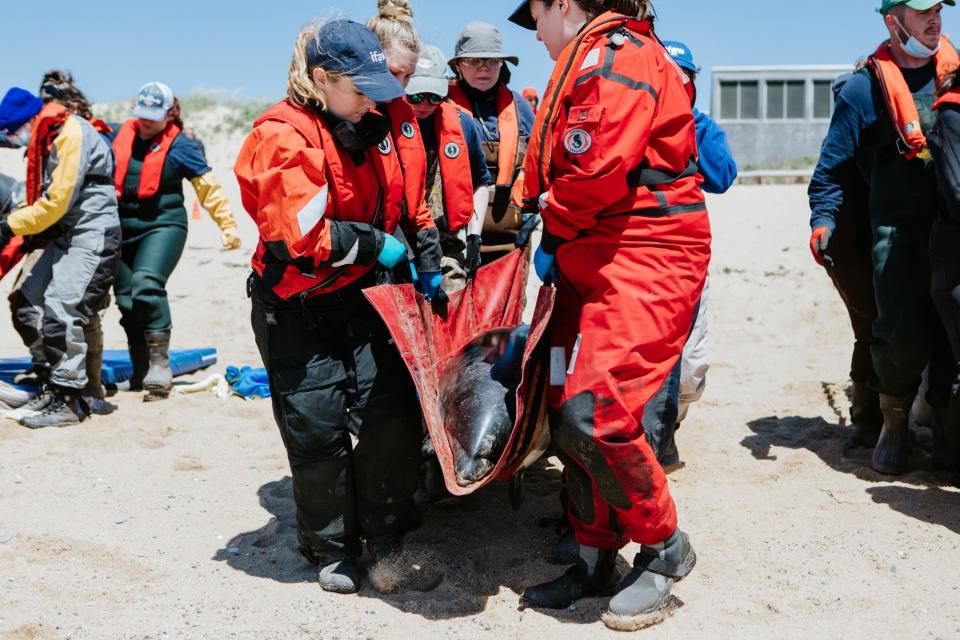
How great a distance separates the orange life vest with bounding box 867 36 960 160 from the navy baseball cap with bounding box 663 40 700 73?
970mm

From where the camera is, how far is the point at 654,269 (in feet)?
9.57

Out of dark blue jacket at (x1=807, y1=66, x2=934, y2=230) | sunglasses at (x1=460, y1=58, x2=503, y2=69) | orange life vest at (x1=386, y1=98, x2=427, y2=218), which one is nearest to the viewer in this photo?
orange life vest at (x1=386, y1=98, x2=427, y2=218)

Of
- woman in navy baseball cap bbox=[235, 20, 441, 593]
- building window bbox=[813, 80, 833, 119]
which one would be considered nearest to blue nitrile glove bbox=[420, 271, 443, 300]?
woman in navy baseball cap bbox=[235, 20, 441, 593]

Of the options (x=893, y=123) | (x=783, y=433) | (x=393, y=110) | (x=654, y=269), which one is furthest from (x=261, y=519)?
(x=893, y=123)

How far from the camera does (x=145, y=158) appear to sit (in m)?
6.36

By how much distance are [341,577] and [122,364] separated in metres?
4.18

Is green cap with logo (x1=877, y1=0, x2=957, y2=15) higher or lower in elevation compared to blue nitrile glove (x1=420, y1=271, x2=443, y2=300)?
higher

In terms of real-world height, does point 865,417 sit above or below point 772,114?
below

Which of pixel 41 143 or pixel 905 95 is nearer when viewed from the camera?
pixel 905 95

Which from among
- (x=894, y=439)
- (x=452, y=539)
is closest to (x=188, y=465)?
(x=452, y=539)

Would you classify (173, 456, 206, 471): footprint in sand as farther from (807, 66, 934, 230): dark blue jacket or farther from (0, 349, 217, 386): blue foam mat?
(807, 66, 934, 230): dark blue jacket

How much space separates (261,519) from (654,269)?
2.22 meters

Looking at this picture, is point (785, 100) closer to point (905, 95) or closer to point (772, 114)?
point (772, 114)

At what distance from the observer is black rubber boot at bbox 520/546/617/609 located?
3.21 metres
